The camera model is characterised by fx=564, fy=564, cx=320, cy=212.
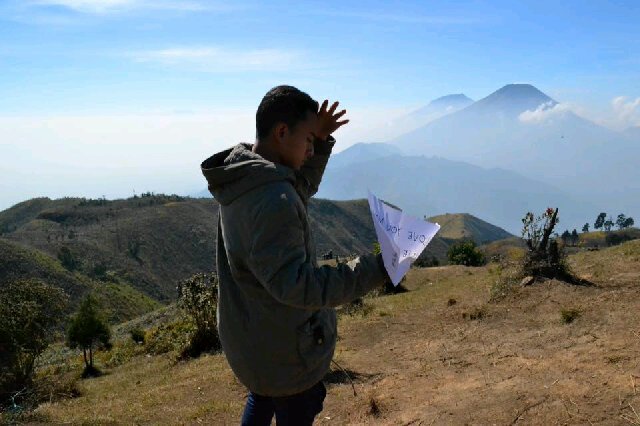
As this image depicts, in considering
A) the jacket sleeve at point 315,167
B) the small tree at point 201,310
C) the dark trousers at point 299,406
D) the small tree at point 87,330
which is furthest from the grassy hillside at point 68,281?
the dark trousers at point 299,406

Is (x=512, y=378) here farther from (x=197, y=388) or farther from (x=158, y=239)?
(x=158, y=239)

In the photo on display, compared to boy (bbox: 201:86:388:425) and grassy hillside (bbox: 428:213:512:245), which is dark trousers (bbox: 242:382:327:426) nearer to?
boy (bbox: 201:86:388:425)

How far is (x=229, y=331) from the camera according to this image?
2371 mm

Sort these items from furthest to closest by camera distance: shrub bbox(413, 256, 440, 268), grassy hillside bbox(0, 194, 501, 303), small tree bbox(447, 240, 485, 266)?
grassy hillside bbox(0, 194, 501, 303)
small tree bbox(447, 240, 485, 266)
shrub bbox(413, 256, 440, 268)

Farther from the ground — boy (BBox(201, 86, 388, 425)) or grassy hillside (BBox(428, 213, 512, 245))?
boy (BBox(201, 86, 388, 425))

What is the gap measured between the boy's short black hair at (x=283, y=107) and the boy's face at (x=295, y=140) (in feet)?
0.08

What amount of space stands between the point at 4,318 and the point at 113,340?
609 inches

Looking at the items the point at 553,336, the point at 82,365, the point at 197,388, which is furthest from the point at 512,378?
the point at 82,365

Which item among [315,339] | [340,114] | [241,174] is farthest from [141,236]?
[241,174]

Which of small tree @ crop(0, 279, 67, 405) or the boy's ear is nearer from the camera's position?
the boy's ear

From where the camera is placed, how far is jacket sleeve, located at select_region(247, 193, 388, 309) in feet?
6.49

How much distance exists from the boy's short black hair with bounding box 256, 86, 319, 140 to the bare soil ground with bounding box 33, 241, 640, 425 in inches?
134

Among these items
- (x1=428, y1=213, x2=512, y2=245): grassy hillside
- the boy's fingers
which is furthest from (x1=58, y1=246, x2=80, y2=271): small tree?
(x1=428, y1=213, x2=512, y2=245): grassy hillside

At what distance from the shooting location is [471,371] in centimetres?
644
